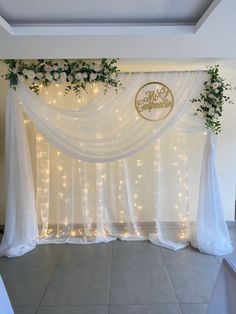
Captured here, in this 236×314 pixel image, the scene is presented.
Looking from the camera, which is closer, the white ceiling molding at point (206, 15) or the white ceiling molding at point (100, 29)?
the white ceiling molding at point (206, 15)

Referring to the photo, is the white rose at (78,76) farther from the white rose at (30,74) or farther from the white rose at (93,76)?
the white rose at (30,74)

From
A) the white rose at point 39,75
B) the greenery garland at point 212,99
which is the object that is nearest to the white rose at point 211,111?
the greenery garland at point 212,99

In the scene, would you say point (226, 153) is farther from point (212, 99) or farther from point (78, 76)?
point (78, 76)

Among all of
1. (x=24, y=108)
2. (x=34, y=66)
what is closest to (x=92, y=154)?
(x=24, y=108)

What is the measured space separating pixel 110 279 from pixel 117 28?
2336 millimetres

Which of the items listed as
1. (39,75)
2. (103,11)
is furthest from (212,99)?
(39,75)

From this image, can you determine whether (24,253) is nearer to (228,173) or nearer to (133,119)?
(133,119)

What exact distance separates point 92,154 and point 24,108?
965mm

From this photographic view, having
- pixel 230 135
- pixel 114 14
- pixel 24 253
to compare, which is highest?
pixel 114 14

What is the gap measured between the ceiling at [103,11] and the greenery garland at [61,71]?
34.4 inches

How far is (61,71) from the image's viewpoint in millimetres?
3086

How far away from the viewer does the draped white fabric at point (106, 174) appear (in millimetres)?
3221

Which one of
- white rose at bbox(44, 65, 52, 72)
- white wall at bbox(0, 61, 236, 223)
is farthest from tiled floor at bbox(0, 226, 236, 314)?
white rose at bbox(44, 65, 52, 72)

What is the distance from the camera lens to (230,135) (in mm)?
3871
